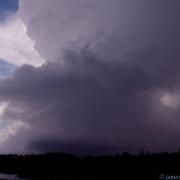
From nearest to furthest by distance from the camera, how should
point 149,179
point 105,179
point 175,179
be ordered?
point 175,179 < point 149,179 < point 105,179

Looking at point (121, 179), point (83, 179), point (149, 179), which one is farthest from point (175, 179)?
point (83, 179)

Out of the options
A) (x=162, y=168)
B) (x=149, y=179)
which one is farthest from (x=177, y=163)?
(x=149, y=179)

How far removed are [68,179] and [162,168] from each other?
132 feet

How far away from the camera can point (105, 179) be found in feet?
644

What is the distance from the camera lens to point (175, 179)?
164m

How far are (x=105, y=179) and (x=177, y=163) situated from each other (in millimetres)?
31249

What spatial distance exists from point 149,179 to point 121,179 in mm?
14012

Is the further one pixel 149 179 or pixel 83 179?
pixel 83 179

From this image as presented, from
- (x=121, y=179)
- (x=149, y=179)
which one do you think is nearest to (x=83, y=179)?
(x=121, y=179)

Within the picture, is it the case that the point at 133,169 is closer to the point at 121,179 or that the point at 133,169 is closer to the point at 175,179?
the point at 121,179

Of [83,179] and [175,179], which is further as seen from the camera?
[83,179]

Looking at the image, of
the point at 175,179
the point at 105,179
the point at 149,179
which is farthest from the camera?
the point at 105,179

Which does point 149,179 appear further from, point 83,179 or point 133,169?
point 83,179

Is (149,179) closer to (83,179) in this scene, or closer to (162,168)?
(162,168)
